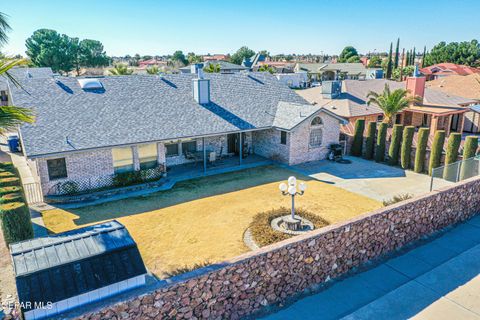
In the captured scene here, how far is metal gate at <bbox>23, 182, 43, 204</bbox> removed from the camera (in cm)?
1605

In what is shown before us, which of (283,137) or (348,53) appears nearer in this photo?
(283,137)

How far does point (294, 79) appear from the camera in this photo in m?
68.2

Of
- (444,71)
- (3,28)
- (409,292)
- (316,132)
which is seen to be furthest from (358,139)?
(444,71)

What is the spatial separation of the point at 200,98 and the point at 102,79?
6.12 meters

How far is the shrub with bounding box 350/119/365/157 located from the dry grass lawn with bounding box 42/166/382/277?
643 centimetres

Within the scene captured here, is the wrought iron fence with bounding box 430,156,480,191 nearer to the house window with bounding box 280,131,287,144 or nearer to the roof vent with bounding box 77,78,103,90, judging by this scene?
the house window with bounding box 280,131,287,144

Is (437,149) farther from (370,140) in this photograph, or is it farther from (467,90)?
(467,90)

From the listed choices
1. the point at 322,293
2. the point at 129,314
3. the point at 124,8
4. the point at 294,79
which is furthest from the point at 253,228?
the point at 294,79

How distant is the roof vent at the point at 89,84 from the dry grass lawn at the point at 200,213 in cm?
789

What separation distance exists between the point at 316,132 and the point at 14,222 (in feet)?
55.7

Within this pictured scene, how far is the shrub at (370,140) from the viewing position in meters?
22.5

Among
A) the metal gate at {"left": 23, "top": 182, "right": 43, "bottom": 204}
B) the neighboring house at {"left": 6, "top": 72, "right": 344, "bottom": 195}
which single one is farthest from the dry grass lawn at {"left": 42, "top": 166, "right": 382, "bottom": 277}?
the neighboring house at {"left": 6, "top": 72, "right": 344, "bottom": 195}

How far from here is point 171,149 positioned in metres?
21.1

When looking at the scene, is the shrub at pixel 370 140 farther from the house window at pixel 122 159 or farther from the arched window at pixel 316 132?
the house window at pixel 122 159
